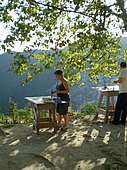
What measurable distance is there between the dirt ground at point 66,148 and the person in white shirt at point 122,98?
0.33 metres

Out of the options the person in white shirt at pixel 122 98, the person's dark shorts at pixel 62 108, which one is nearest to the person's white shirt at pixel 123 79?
the person in white shirt at pixel 122 98

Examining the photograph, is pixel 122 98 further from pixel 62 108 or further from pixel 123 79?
pixel 62 108

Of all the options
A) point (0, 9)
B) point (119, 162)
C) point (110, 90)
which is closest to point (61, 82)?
point (110, 90)

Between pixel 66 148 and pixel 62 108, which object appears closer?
pixel 66 148

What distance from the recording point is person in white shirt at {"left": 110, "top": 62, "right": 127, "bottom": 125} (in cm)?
919

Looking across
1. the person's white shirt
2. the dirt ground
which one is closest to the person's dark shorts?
the dirt ground

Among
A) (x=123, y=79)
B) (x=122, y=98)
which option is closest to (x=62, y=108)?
(x=122, y=98)

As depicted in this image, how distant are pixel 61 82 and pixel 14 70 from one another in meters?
1.40

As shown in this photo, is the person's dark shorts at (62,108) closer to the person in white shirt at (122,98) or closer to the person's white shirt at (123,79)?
the person in white shirt at (122,98)

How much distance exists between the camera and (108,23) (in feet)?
27.7

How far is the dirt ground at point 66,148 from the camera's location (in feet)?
18.8

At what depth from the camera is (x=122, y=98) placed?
9344 millimetres

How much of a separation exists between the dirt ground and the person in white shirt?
328 mm

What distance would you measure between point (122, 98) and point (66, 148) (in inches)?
125
